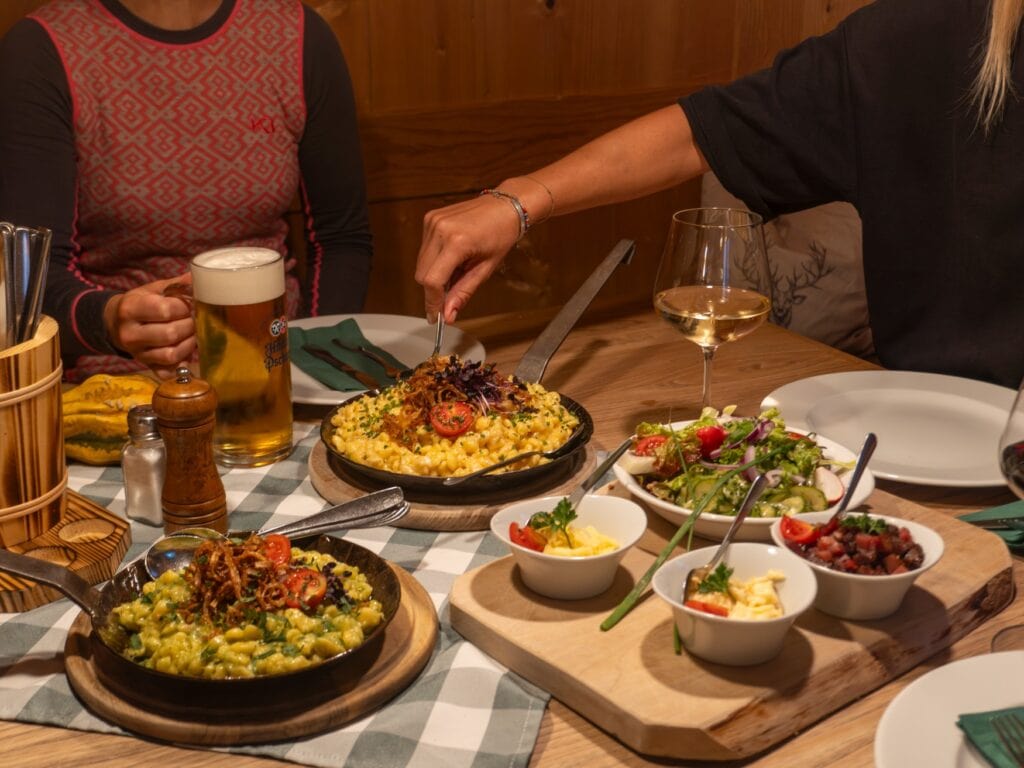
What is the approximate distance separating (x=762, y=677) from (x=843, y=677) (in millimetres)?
83

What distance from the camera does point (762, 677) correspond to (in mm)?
996

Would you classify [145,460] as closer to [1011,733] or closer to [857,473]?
[857,473]

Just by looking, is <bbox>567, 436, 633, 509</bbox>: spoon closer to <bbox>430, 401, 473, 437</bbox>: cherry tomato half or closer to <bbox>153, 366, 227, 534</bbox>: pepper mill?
<bbox>430, 401, 473, 437</bbox>: cherry tomato half

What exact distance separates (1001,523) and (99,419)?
117cm

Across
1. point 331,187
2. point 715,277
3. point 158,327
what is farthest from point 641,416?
point 331,187

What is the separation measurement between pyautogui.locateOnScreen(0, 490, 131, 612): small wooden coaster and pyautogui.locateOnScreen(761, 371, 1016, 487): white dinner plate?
2.87 ft

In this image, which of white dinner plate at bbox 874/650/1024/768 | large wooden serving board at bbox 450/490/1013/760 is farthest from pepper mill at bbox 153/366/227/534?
white dinner plate at bbox 874/650/1024/768

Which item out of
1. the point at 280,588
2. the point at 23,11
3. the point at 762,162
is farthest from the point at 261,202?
the point at 280,588

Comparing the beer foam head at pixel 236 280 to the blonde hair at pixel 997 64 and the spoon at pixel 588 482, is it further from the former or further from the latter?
the blonde hair at pixel 997 64

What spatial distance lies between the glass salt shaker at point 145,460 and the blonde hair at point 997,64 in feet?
4.62

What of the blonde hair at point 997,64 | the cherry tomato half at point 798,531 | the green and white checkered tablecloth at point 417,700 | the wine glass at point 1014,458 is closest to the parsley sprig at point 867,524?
the cherry tomato half at point 798,531

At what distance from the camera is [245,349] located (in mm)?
1453

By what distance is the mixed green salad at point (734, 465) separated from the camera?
4.03 ft

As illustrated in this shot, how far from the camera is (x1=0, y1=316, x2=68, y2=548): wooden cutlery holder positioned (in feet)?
3.87
